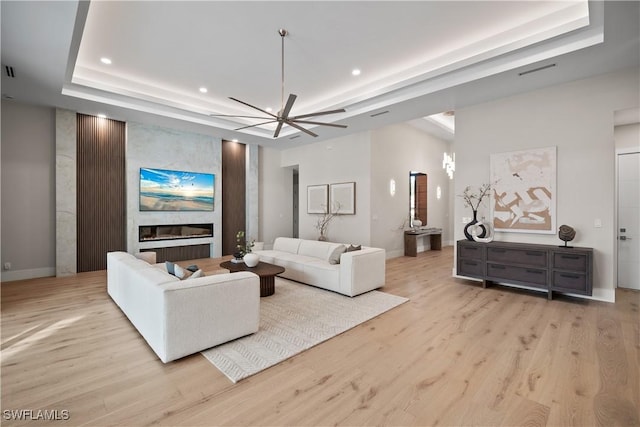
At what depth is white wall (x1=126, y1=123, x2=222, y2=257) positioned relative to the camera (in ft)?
21.4

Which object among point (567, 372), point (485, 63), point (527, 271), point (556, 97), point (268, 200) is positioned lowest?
point (567, 372)

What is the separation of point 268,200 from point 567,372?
310 inches

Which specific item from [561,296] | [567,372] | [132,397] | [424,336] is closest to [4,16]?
[132,397]

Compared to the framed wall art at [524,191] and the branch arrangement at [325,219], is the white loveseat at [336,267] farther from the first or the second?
the branch arrangement at [325,219]

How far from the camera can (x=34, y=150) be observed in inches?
217

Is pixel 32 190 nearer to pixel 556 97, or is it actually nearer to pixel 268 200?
pixel 268 200

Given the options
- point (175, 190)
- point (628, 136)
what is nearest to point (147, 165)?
point (175, 190)

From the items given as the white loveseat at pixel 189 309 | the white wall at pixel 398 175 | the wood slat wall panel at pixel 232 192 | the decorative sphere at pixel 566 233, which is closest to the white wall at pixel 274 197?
the wood slat wall panel at pixel 232 192

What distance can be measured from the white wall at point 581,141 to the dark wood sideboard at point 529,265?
0.38 m

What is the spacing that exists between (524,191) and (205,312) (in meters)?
4.93

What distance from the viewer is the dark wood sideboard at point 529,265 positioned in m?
3.95

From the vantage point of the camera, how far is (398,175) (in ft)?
26.6

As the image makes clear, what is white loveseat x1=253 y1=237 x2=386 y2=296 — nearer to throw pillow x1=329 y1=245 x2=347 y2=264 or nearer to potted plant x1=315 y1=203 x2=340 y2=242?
throw pillow x1=329 y1=245 x2=347 y2=264

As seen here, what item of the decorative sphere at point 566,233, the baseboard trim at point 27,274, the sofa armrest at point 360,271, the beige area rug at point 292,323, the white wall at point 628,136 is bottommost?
the beige area rug at point 292,323
